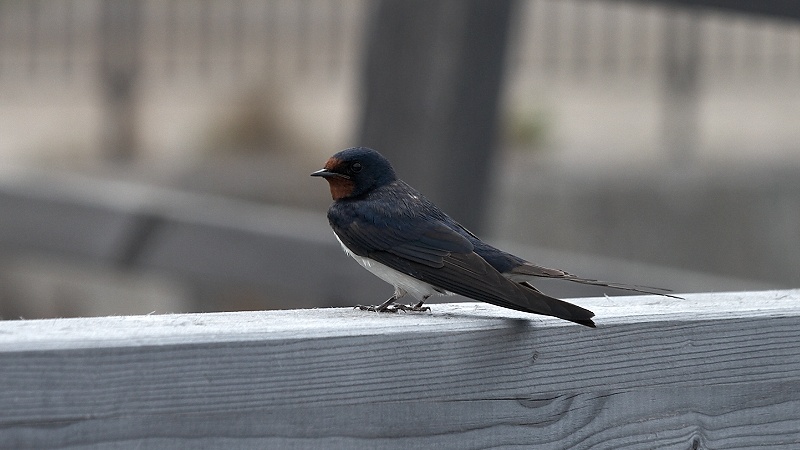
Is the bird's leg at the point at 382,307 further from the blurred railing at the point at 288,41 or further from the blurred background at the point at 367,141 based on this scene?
the blurred railing at the point at 288,41

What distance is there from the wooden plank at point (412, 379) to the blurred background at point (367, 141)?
2.24 metres

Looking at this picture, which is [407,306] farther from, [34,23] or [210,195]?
[34,23]

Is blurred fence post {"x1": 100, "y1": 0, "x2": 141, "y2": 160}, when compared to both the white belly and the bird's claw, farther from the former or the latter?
the bird's claw

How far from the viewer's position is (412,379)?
1715 mm

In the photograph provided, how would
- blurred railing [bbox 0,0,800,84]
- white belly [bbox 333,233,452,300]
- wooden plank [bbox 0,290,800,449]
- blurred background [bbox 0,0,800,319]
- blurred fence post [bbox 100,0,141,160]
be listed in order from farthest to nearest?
blurred railing [bbox 0,0,800,84] → blurred fence post [bbox 100,0,141,160] → blurred background [bbox 0,0,800,319] → white belly [bbox 333,233,452,300] → wooden plank [bbox 0,290,800,449]

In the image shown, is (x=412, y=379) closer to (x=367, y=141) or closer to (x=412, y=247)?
(x=412, y=247)

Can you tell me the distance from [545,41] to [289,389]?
16.5m

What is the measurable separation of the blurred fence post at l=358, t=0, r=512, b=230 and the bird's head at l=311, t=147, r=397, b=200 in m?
1.25

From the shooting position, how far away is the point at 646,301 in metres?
2.26

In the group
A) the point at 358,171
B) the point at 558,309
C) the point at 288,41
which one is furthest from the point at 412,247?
the point at 288,41

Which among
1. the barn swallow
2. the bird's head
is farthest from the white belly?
the bird's head

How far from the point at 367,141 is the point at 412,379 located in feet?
9.05

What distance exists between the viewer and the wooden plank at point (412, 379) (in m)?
1.50

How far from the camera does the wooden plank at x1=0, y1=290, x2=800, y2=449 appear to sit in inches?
59.1
